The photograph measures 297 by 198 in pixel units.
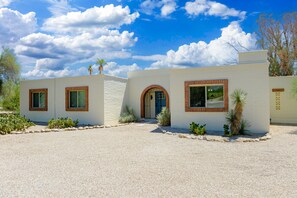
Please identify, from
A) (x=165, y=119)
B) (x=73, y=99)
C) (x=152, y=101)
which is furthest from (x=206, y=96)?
(x=73, y=99)

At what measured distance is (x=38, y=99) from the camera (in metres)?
19.0

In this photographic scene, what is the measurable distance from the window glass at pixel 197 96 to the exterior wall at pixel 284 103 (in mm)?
6908

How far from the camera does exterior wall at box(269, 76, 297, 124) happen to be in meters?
16.2

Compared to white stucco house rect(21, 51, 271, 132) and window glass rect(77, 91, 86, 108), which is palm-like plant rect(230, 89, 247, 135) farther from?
window glass rect(77, 91, 86, 108)

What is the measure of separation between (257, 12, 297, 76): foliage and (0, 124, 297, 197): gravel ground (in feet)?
60.5

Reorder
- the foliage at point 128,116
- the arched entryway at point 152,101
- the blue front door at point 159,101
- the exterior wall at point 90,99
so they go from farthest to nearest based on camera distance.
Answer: the blue front door at point 159,101
the arched entryway at point 152,101
the foliage at point 128,116
the exterior wall at point 90,99

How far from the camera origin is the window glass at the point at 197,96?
1273 centimetres

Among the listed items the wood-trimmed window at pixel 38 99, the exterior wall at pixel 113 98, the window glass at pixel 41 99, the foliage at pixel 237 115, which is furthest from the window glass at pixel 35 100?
the foliage at pixel 237 115

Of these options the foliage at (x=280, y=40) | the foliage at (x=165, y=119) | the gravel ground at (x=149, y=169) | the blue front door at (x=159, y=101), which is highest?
the foliage at (x=280, y=40)

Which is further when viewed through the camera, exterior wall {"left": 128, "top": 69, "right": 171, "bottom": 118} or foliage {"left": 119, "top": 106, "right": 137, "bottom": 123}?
exterior wall {"left": 128, "top": 69, "right": 171, "bottom": 118}

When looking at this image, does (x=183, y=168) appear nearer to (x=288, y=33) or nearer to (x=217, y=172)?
(x=217, y=172)

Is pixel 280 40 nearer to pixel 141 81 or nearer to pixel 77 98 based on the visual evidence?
pixel 141 81

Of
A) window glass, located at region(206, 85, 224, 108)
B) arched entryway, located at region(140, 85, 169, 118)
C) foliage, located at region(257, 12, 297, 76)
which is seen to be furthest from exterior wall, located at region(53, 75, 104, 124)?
foliage, located at region(257, 12, 297, 76)

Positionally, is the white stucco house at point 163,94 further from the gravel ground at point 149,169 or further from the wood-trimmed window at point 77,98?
the gravel ground at point 149,169
